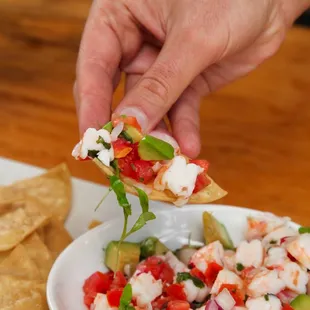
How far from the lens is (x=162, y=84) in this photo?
1431mm

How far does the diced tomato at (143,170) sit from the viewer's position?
4.24 feet

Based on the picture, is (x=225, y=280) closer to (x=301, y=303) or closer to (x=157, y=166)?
(x=301, y=303)

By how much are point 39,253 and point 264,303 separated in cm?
55

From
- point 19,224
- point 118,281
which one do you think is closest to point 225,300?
point 118,281

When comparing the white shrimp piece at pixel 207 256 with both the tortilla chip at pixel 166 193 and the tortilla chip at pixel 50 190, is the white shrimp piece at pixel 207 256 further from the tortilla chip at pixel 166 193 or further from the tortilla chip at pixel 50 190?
the tortilla chip at pixel 50 190

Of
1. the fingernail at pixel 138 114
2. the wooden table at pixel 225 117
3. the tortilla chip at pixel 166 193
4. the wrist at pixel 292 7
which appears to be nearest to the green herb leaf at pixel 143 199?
the tortilla chip at pixel 166 193

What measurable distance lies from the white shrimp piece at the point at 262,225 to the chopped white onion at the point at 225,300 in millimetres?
254

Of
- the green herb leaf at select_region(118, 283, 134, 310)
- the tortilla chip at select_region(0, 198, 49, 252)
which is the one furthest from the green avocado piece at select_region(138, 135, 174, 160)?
the tortilla chip at select_region(0, 198, 49, 252)

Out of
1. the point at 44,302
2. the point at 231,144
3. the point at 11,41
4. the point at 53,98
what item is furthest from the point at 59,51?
the point at 44,302

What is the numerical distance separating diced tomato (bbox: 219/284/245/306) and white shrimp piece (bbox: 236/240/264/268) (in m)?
0.09

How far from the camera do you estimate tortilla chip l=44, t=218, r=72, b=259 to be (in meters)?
1.66

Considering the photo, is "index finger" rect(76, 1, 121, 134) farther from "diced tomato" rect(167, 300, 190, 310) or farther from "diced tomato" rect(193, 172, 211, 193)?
"diced tomato" rect(167, 300, 190, 310)

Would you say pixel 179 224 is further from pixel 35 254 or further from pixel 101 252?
pixel 35 254

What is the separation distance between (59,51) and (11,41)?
9.0 inches
